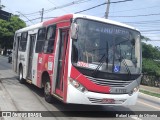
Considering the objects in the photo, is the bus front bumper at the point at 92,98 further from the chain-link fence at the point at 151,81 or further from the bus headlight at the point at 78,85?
the chain-link fence at the point at 151,81

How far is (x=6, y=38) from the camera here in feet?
236

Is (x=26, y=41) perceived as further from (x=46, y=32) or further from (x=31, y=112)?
(x=31, y=112)

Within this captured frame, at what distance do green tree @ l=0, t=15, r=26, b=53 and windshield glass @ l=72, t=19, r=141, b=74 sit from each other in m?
63.0

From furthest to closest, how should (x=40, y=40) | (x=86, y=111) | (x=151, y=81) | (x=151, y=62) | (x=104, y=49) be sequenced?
(x=151, y=62)
(x=151, y=81)
(x=40, y=40)
(x=86, y=111)
(x=104, y=49)

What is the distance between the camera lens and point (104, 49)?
993cm

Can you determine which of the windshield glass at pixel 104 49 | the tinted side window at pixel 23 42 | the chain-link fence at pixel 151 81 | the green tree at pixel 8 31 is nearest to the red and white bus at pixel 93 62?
the windshield glass at pixel 104 49

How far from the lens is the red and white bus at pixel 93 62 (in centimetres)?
951

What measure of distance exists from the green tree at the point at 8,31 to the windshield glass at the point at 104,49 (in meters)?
63.0

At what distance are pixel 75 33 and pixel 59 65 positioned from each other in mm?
1688

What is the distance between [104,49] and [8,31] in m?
64.6

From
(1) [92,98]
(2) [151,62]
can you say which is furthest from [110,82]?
(2) [151,62]

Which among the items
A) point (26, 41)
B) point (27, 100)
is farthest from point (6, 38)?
point (27, 100)

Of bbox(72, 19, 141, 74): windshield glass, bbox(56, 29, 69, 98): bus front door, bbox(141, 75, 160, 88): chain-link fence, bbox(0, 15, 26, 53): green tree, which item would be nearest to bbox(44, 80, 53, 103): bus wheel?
bbox(56, 29, 69, 98): bus front door

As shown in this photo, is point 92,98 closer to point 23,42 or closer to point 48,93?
point 48,93
